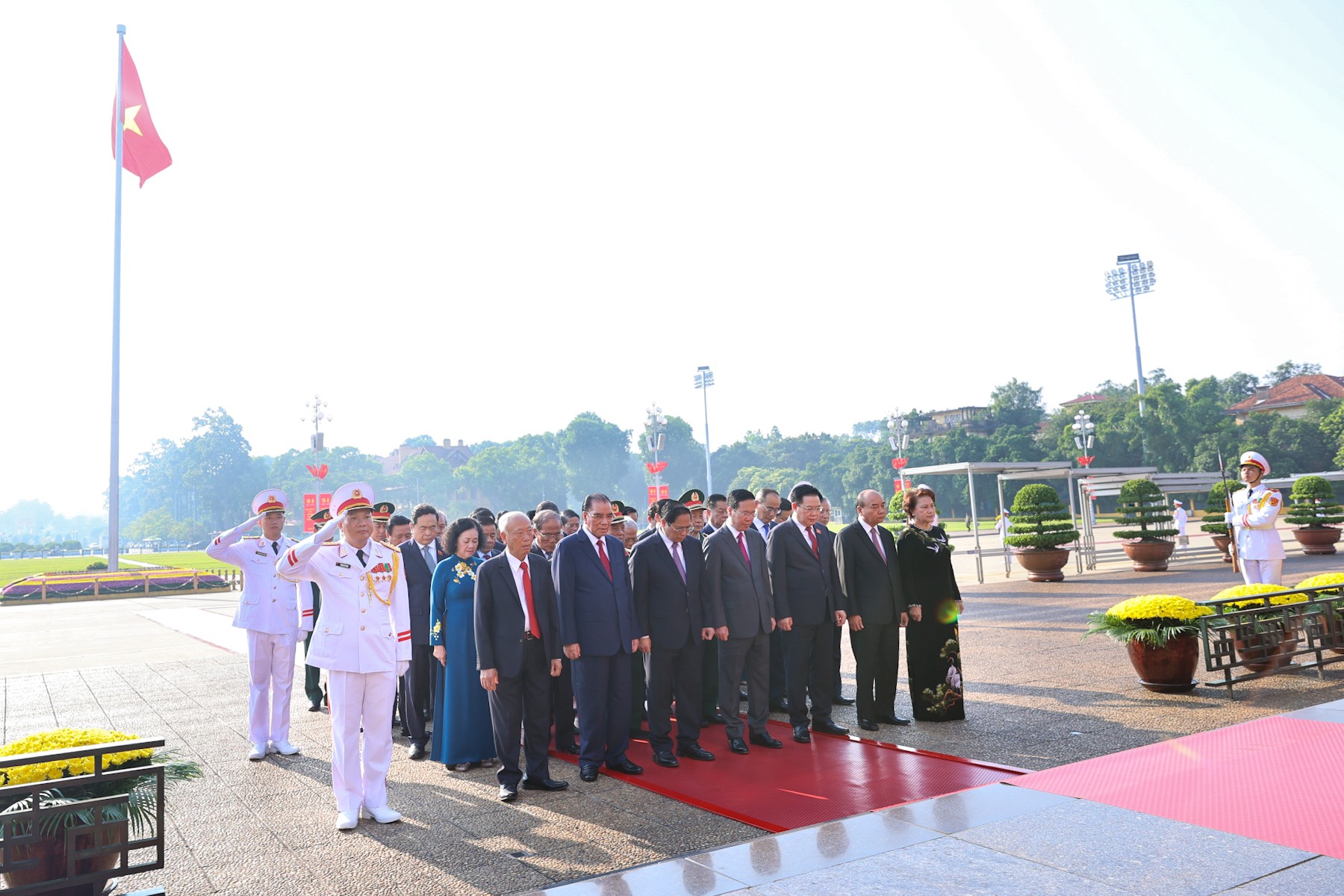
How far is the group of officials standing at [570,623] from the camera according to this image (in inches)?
203

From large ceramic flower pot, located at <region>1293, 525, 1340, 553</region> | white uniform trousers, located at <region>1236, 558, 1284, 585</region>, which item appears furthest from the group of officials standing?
large ceramic flower pot, located at <region>1293, 525, 1340, 553</region>

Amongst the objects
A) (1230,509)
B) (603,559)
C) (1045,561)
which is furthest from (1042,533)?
(603,559)

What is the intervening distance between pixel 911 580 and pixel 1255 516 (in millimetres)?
5119

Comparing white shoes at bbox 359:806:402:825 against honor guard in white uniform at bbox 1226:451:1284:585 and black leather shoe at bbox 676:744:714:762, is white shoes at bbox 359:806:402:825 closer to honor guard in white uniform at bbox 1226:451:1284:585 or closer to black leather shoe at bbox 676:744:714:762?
black leather shoe at bbox 676:744:714:762

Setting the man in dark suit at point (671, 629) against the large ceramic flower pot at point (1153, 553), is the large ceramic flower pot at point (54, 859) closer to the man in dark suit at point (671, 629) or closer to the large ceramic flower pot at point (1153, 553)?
the man in dark suit at point (671, 629)

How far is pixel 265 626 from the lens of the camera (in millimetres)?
6828

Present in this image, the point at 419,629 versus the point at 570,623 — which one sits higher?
the point at 570,623

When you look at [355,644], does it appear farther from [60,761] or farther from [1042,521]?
[1042,521]

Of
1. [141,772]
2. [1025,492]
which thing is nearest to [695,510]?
[141,772]

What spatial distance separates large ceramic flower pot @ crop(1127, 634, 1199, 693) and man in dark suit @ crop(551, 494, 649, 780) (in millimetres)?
4532

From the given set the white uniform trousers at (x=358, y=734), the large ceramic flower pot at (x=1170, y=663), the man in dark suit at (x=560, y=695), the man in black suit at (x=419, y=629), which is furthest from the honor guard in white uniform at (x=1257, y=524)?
the white uniform trousers at (x=358, y=734)

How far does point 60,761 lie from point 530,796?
2736 mm

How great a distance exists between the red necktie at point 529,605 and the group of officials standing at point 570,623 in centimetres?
1

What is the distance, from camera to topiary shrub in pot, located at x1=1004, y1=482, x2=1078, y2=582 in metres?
18.4
